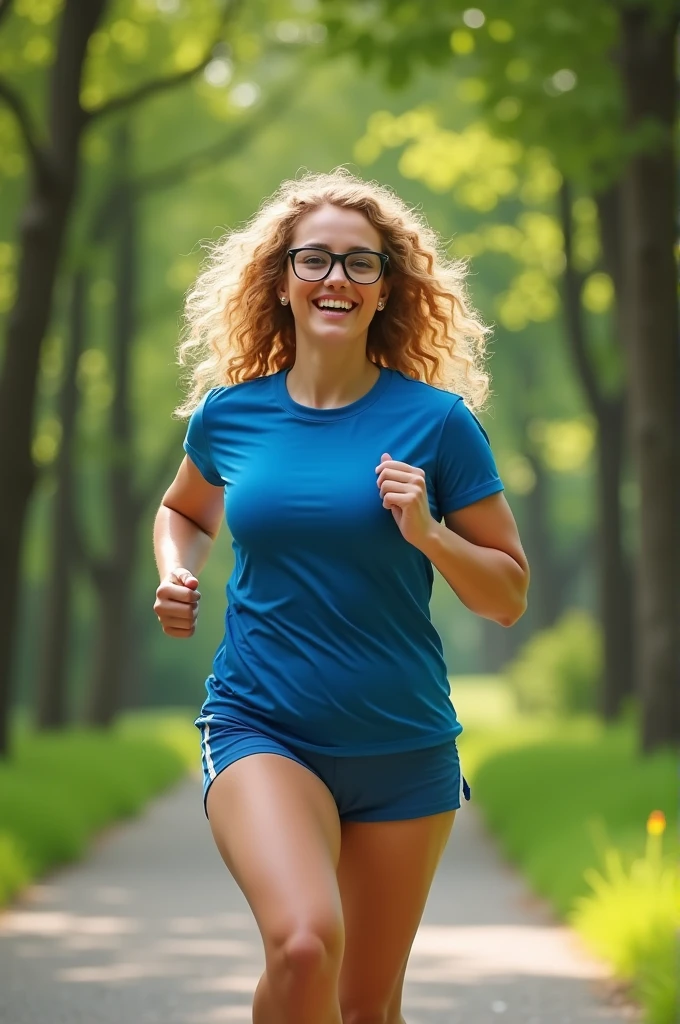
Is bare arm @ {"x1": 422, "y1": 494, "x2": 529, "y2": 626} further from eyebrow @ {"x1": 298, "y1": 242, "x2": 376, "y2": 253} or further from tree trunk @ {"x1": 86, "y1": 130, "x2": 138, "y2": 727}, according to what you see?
tree trunk @ {"x1": 86, "y1": 130, "x2": 138, "y2": 727}

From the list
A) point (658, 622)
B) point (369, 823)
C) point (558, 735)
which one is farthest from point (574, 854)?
point (558, 735)

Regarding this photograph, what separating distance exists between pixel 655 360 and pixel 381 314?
25.5 ft

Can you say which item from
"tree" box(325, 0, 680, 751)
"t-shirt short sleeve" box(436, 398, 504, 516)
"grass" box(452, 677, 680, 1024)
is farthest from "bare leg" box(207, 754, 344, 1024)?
"tree" box(325, 0, 680, 751)

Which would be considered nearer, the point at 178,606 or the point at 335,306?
the point at 178,606

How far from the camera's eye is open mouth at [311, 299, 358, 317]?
3953 millimetres

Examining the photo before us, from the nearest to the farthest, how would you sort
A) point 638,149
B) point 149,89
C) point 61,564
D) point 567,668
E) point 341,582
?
point 341,582 < point 638,149 < point 149,89 < point 61,564 < point 567,668

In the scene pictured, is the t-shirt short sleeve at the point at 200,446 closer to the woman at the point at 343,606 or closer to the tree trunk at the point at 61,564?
the woman at the point at 343,606

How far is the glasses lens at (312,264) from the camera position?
3.96m

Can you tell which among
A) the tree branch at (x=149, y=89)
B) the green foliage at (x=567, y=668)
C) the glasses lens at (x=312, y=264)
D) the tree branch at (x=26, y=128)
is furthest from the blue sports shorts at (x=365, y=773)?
the green foliage at (x=567, y=668)

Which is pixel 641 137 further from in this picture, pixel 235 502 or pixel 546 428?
pixel 546 428

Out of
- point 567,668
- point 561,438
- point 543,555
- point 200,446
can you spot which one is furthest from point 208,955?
point 543,555

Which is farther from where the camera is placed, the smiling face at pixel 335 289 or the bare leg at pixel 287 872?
the smiling face at pixel 335 289

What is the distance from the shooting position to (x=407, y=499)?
3568 mm

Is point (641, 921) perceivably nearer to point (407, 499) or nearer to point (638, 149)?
point (407, 499)
